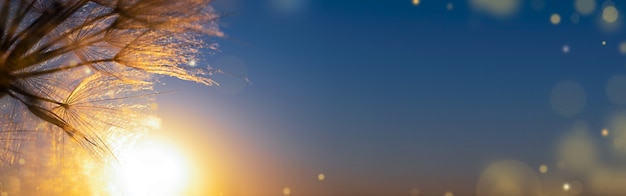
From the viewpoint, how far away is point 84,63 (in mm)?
5816

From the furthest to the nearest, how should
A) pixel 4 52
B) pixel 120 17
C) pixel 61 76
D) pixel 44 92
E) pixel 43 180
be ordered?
pixel 43 180, pixel 61 76, pixel 44 92, pixel 120 17, pixel 4 52

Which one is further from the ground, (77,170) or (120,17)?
(120,17)

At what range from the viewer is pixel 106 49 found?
596 centimetres

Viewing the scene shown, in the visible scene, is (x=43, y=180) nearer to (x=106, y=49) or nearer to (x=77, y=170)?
(x=77, y=170)

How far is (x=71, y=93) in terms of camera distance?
20.2 feet

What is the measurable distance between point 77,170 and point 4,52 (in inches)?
71.0

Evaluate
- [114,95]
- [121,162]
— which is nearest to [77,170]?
[121,162]

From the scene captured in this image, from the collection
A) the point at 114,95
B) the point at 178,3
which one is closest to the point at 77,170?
the point at 114,95

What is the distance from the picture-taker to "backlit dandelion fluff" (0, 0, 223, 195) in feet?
17.3

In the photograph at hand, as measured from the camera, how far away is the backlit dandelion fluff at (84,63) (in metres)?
5.28

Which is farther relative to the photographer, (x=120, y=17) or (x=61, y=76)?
(x=61, y=76)

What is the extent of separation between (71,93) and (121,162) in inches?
34.0

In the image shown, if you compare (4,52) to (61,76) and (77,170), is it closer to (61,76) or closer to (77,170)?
(61,76)

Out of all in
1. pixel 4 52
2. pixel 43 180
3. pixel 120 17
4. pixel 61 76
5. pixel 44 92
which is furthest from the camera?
pixel 43 180
